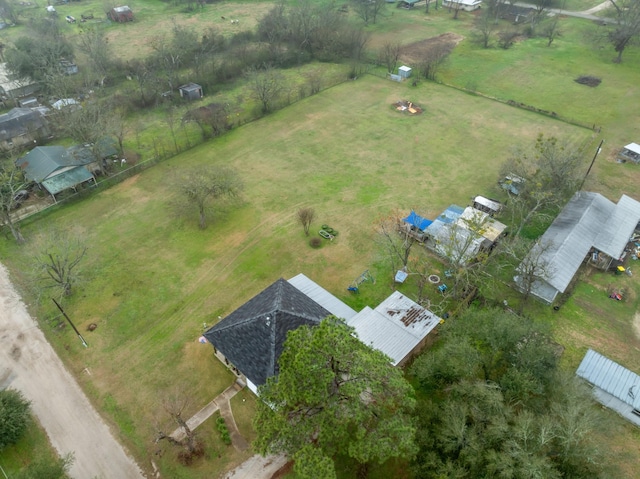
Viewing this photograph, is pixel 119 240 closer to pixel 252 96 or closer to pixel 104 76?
pixel 252 96

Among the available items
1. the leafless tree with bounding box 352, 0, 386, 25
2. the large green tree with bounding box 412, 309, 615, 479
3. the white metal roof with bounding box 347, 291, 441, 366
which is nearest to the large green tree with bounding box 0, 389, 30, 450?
the white metal roof with bounding box 347, 291, 441, 366

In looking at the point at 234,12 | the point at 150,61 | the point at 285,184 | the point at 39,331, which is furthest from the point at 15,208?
the point at 234,12

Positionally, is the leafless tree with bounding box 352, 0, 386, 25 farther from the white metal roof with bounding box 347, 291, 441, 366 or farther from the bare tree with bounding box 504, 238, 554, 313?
the white metal roof with bounding box 347, 291, 441, 366

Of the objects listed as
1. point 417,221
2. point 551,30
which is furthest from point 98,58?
point 551,30

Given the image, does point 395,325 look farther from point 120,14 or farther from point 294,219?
point 120,14

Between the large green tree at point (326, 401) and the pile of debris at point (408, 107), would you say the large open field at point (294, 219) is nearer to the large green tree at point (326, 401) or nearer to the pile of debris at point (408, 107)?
the pile of debris at point (408, 107)
